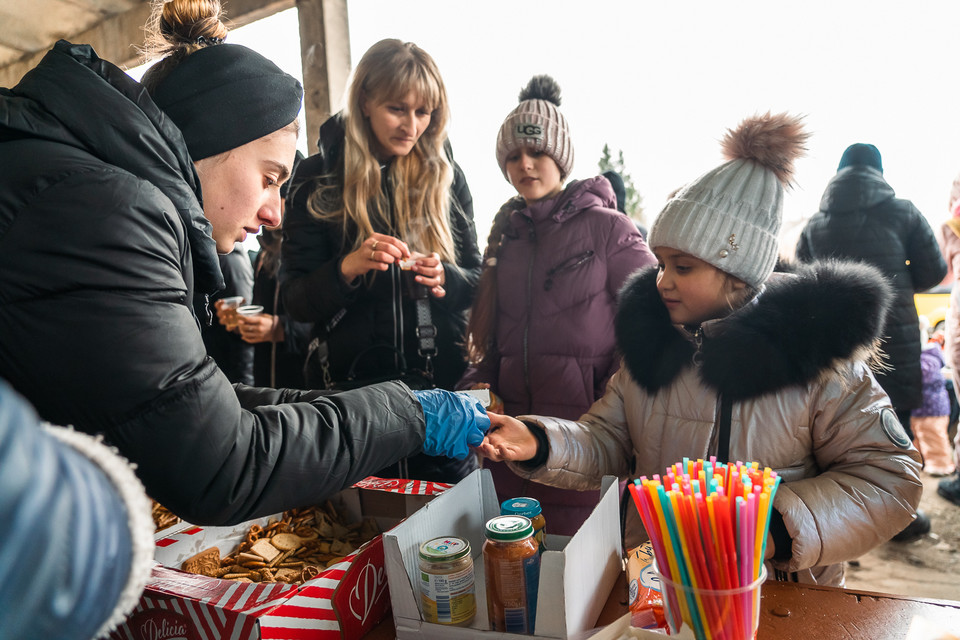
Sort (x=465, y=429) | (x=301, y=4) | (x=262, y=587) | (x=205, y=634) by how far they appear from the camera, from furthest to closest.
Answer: (x=301, y=4) → (x=465, y=429) → (x=262, y=587) → (x=205, y=634)

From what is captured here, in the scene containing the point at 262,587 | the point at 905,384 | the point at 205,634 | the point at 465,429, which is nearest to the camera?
the point at 205,634

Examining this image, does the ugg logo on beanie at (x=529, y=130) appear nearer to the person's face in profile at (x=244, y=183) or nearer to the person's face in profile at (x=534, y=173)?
the person's face in profile at (x=534, y=173)

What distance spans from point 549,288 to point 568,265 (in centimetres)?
9

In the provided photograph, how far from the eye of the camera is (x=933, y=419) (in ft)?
11.6

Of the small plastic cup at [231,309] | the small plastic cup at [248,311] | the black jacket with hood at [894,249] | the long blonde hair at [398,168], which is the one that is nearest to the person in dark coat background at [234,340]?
the small plastic cup at [231,309]

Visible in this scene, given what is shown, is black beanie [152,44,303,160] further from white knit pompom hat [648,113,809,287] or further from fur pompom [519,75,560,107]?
fur pompom [519,75,560,107]

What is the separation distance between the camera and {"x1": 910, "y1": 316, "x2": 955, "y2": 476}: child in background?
3.52 m

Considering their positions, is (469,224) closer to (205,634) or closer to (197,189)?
(197,189)

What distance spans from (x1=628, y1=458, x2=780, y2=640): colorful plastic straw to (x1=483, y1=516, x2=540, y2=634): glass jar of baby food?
22 centimetres

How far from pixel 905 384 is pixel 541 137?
87.5 inches

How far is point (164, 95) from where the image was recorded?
103cm

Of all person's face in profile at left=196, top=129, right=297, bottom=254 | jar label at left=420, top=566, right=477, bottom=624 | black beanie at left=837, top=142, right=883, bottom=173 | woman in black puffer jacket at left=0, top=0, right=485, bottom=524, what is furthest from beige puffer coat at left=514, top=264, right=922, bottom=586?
black beanie at left=837, top=142, right=883, bottom=173

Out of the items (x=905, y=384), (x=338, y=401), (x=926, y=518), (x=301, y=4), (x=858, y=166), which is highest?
(x=301, y=4)

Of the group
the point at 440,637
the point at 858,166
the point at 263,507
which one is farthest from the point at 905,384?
the point at 263,507
